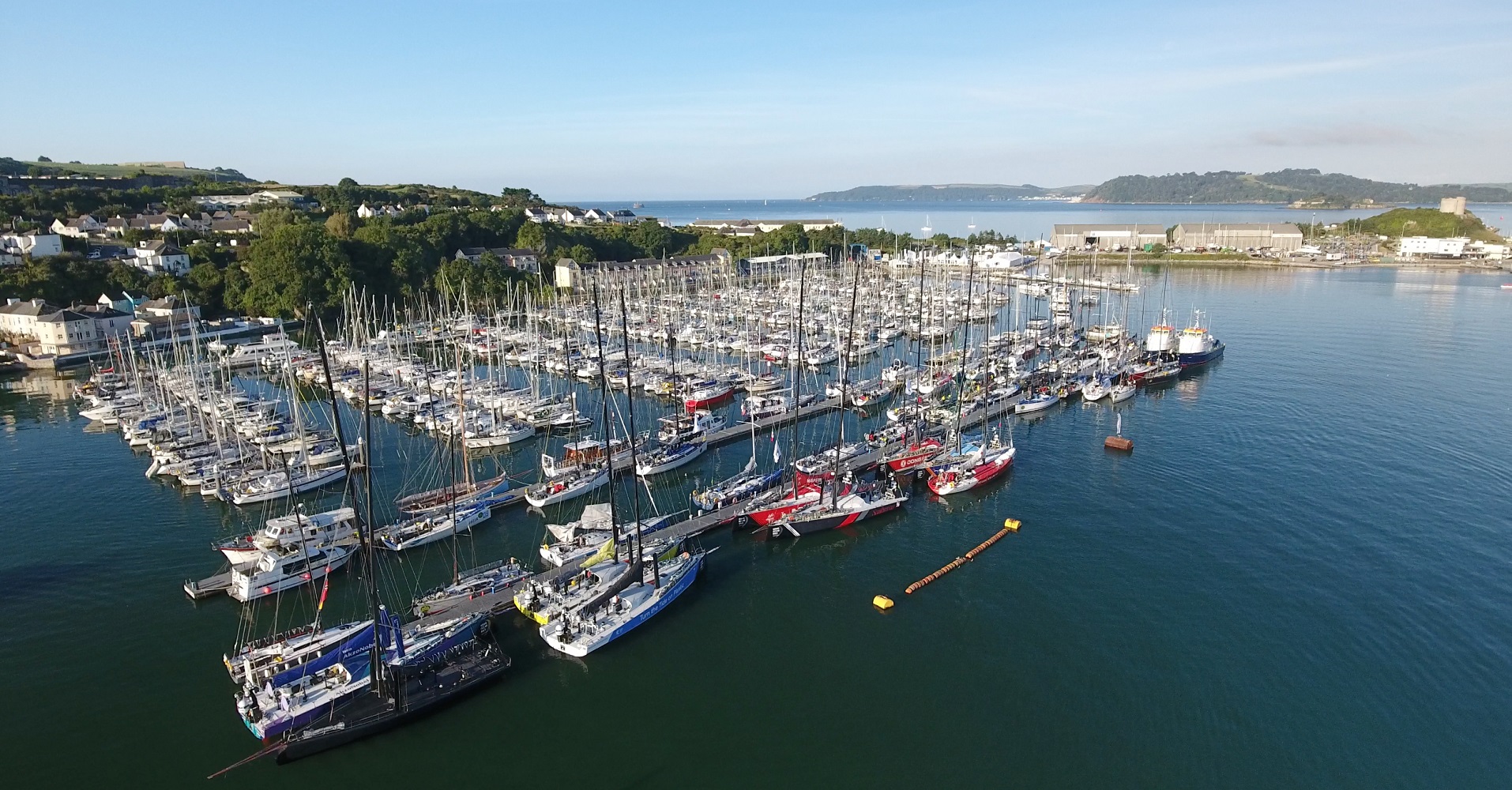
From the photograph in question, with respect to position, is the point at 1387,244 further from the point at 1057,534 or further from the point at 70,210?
the point at 70,210

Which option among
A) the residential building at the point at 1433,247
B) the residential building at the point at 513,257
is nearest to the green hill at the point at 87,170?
the residential building at the point at 513,257

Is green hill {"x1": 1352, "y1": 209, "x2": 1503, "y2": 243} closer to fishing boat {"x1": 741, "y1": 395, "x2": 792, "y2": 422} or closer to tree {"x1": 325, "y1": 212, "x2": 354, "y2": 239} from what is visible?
fishing boat {"x1": 741, "y1": 395, "x2": 792, "y2": 422}

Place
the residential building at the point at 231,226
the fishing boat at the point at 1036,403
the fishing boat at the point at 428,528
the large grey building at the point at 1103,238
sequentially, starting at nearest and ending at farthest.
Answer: the fishing boat at the point at 428,528, the fishing boat at the point at 1036,403, the residential building at the point at 231,226, the large grey building at the point at 1103,238

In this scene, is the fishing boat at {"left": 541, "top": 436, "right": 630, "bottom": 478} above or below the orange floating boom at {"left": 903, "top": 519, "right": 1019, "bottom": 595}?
above

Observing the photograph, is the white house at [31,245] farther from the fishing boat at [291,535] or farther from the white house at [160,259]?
the fishing boat at [291,535]

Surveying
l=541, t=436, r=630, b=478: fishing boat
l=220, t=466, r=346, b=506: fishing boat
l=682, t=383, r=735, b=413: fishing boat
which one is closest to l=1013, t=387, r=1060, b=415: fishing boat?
l=682, t=383, r=735, b=413: fishing boat

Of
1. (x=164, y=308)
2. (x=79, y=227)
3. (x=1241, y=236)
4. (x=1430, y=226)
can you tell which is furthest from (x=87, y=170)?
(x=1430, y=226)

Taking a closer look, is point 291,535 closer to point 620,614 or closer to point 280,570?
point 280,570
